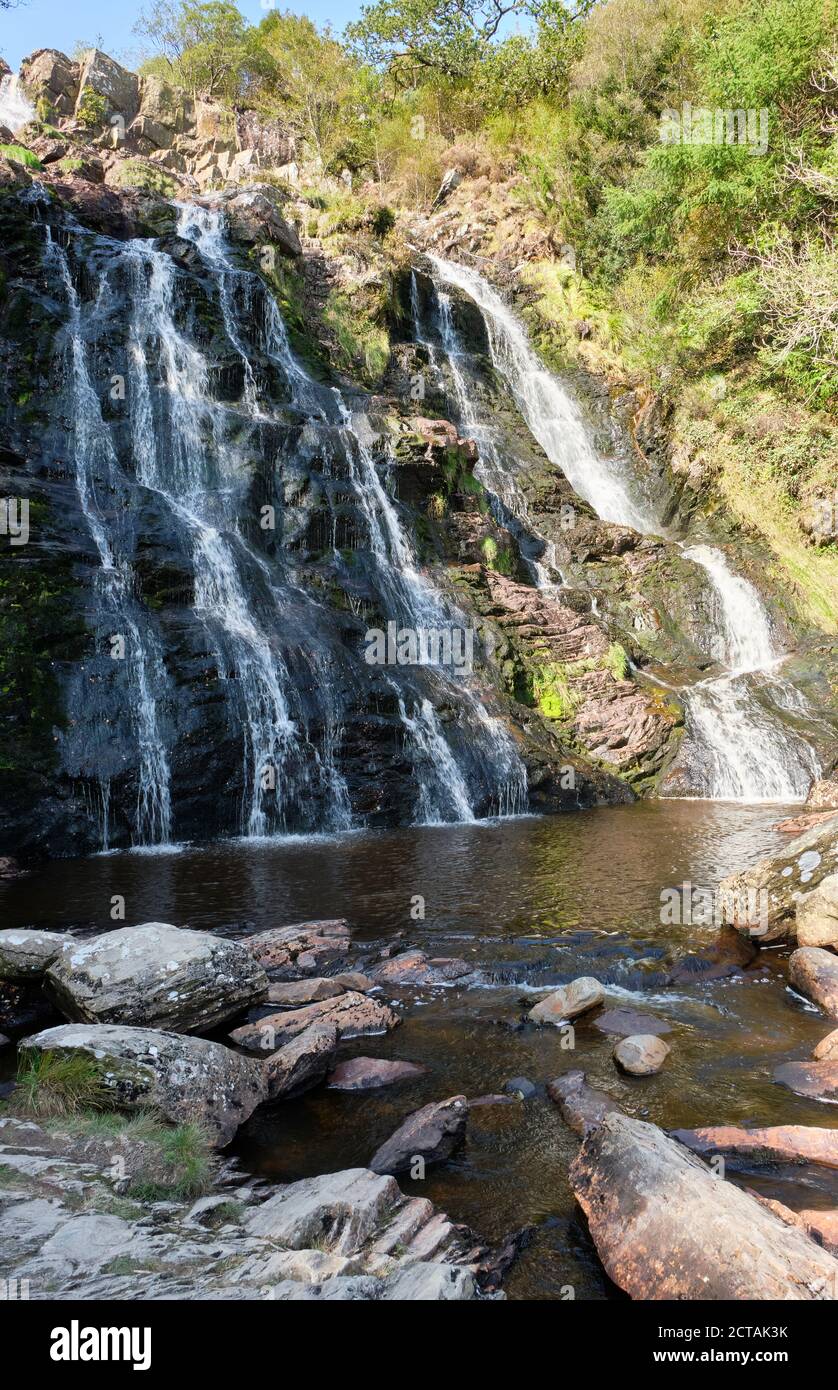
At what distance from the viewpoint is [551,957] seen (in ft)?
24.5

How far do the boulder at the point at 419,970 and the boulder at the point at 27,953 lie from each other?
109 inches

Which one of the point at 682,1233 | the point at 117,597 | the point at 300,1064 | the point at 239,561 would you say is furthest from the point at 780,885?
the point at 239,561

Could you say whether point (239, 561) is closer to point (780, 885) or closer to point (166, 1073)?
point (780, 885)

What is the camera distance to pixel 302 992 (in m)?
6.56

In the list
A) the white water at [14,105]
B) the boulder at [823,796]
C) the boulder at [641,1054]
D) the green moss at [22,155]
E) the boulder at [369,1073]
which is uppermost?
the white water at [14,105]

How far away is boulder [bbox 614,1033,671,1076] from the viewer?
5129 millimetres

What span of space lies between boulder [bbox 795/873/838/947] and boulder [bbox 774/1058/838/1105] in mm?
1850

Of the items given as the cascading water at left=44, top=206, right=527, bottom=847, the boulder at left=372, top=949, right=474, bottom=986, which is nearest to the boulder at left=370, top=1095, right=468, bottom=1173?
the boulder at left=372, top=949, right=474, bottom=986

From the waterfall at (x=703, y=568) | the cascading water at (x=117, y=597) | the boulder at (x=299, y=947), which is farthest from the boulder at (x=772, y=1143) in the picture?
the waterfall at (x=703, y=568)

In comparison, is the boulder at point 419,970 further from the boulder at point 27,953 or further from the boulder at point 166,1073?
the boulder at point 27,953

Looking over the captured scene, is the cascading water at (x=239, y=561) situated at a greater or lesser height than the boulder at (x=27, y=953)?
greater

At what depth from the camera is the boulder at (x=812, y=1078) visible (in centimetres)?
480

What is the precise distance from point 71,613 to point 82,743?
106 inches

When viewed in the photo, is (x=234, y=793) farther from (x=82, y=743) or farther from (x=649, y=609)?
(x=649, y=609)
